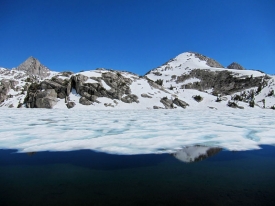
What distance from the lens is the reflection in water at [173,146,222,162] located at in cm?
753

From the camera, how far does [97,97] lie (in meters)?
54.7

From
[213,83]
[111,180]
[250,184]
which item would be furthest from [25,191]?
[213,83]

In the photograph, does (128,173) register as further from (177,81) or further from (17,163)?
(177,81)

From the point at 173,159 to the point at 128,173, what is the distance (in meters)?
2.11

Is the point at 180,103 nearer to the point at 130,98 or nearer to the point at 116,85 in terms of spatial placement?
the point at 130,98

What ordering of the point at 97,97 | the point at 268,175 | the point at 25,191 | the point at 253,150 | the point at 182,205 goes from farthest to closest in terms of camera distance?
1. the point at 97,97
2. the point at 253,150
3. the point at 268,175
4. the point at 25,191
5. the point at 182,205

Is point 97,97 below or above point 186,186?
above

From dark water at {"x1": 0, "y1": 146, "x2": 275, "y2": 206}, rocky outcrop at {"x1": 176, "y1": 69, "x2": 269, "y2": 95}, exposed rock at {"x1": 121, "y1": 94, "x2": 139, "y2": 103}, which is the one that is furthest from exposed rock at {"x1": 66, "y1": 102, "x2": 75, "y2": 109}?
rocky outcrop at {"x1": 176, "y1": 69, "x2": 269, "y2": 95}

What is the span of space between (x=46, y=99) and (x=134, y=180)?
162ft

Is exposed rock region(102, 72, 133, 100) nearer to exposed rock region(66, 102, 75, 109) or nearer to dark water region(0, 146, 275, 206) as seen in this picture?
exposed rock region(66, 102, 75, 109)

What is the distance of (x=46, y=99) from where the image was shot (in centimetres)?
4931

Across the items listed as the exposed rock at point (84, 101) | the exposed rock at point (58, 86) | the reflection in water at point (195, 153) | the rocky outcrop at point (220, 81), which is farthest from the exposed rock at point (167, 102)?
the rocky outcrop at point (220, 81)

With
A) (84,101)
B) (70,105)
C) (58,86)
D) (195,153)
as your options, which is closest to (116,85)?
(84,101)

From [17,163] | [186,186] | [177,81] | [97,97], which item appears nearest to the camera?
[186,186]
